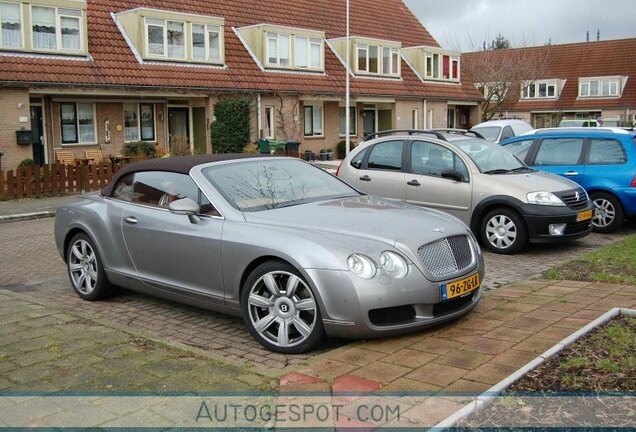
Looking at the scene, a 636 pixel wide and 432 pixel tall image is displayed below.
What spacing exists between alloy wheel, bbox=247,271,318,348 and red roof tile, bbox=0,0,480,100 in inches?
733

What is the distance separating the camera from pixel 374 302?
4852 mm

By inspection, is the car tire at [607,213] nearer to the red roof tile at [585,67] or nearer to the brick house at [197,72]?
the brick house at [197,72]

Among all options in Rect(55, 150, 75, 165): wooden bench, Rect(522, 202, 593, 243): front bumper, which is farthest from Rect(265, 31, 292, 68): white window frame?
Rect(522, 202, 593, 243): front bumper

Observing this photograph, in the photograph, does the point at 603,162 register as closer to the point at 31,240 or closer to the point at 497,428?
the point at 497,428

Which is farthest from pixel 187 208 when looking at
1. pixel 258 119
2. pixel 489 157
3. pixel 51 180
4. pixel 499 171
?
pixel 258 119

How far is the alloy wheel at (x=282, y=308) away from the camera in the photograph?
16.5 ft

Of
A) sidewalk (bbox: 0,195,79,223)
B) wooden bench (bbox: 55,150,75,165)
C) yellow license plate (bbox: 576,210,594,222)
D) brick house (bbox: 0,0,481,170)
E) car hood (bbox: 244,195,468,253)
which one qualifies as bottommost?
sidewalk (bbox: 0,195,79,223)

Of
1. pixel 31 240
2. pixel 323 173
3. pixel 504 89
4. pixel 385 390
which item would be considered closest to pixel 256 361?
pixel 385 390

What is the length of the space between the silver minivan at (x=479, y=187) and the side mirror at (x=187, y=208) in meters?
4.84

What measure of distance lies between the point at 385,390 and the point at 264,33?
2674 cm

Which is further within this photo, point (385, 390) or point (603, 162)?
point (603, 162)

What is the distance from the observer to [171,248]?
6023 mm

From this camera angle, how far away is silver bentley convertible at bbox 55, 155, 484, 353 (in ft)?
16.3

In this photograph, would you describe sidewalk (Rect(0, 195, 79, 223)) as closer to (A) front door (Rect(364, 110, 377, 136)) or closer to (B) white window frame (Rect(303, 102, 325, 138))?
(B) white window frame (Rect(303, 102, 325, 138))
